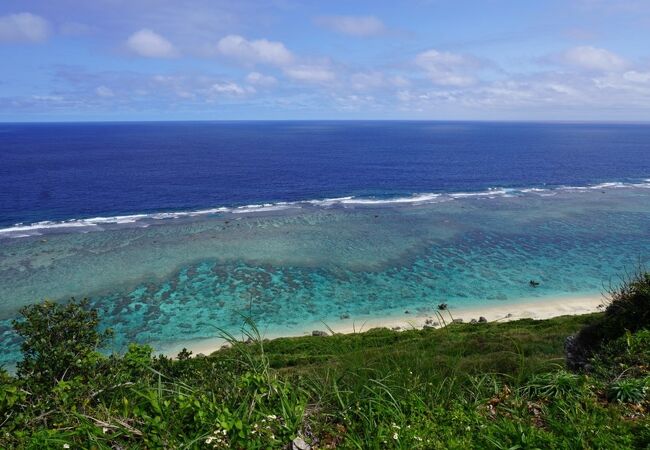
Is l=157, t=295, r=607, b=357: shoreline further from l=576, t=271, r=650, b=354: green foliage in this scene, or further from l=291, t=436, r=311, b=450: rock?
l=291, t=436, r=311, b=450: rock

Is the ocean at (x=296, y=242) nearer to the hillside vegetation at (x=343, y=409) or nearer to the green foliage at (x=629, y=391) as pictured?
the hillside vegetation at (x=343, y=409)

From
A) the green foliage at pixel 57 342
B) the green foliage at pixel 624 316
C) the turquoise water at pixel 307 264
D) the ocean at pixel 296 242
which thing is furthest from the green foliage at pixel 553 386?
the turquoise water at pixel 307 264

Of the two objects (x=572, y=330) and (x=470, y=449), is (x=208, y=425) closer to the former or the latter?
(x=470, y=449)

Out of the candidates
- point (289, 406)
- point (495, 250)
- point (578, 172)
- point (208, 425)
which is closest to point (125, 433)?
point (208, 425)

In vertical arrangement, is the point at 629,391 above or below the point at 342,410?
below

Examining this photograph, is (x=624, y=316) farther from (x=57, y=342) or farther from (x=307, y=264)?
(x=307, y=264)

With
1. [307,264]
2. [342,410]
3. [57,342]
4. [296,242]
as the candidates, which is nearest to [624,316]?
[342,410]
